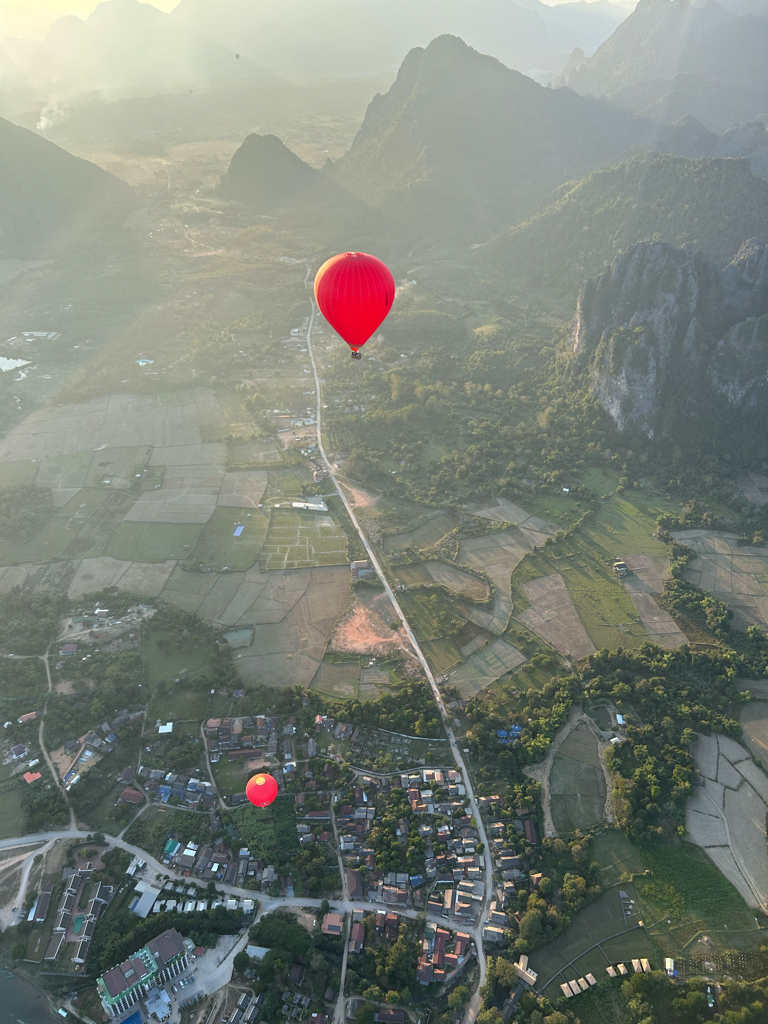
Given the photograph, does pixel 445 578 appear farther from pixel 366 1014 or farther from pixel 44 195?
pixel 44 195

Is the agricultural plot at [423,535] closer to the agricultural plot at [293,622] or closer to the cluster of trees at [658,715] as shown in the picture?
the agricultural plot at [293,622]

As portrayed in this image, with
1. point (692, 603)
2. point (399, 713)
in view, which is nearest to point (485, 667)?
point (399, 713)

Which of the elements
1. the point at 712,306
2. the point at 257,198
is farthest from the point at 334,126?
the point at 712,306

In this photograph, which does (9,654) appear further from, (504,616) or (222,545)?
(504,616)

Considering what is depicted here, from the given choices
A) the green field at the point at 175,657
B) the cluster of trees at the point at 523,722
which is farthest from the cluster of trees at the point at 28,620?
the cluster of trees at the point at 523,722

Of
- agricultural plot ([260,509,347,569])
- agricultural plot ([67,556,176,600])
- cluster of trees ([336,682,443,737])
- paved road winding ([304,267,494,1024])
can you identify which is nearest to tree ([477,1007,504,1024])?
paved road winding ([304,267,494,1024])
